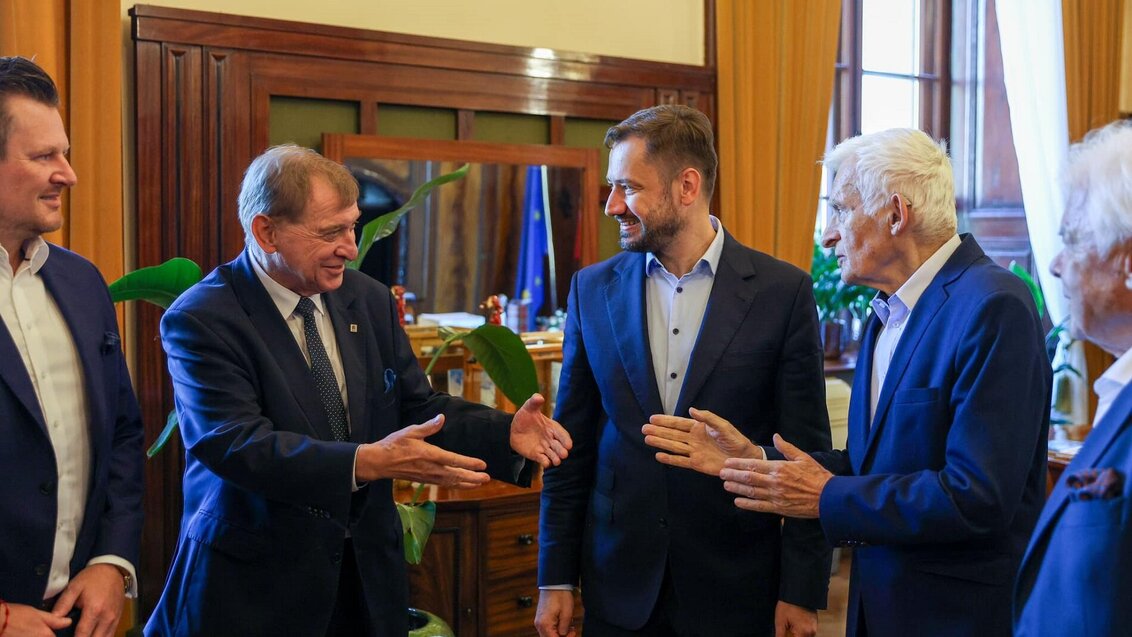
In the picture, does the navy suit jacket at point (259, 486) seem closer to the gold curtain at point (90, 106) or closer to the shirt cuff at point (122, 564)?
the shirt cuff at point (122, 564)

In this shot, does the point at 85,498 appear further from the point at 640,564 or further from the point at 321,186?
the point at 640,564

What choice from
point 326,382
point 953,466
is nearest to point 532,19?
point 326,382

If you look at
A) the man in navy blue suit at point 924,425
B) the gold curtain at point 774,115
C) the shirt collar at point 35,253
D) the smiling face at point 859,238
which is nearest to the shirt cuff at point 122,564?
the shirt collar at point 35,253

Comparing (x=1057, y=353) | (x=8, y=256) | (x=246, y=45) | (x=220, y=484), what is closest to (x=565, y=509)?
(x=220, y=484)

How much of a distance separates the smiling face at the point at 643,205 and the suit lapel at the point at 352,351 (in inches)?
23.7

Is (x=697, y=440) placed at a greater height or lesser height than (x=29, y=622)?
greater

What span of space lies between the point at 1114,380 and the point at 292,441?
1379 millimetres

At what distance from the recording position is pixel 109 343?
Answer: 6.86 feet

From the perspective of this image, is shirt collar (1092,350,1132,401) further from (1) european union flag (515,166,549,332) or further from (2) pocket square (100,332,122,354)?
(1) european union flag (515,166,549,332)

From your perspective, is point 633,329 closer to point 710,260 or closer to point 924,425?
point 710,260

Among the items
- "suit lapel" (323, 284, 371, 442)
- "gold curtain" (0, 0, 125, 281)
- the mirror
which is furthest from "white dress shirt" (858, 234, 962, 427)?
"gold curtain" (0, 0, 125, 281)

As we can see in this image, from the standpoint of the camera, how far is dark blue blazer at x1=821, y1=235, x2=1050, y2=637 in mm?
1780

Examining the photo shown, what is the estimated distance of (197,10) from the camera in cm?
355

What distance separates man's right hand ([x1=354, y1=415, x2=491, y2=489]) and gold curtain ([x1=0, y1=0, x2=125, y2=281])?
71.3 inches
